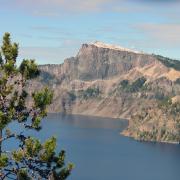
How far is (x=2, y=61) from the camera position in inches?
1892

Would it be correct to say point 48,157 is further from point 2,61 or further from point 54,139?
point 2,61

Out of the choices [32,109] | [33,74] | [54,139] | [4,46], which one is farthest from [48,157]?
[4,46]

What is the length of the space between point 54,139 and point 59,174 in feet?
13.1

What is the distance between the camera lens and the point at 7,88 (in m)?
46.2

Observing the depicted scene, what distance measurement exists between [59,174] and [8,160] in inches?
211

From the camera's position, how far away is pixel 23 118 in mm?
46875

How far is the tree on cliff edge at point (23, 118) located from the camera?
4469cm

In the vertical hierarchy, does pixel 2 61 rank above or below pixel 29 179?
above

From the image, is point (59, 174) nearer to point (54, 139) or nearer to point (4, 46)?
point (54, 139)

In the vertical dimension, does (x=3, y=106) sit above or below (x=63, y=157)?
above

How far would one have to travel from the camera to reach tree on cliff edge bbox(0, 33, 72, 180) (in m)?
44.7

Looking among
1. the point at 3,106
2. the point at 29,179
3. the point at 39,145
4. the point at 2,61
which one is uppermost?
the point at 2,61

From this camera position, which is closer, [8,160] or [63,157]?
[8,160]

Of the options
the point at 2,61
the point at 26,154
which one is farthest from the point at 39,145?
the point at 2,61
